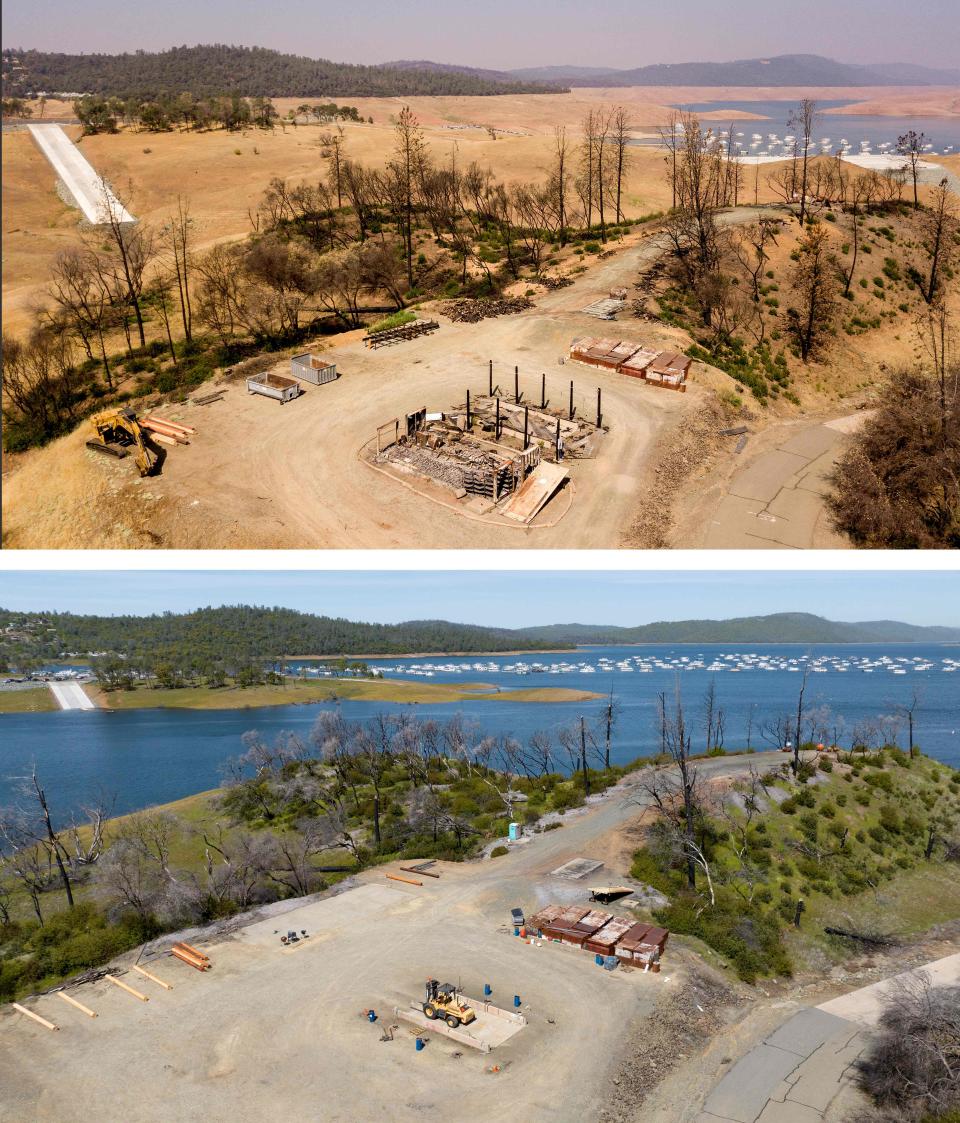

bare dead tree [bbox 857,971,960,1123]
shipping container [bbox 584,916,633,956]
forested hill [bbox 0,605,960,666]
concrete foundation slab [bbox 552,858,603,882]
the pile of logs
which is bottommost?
forested hill [bbox 0,605,960,666]

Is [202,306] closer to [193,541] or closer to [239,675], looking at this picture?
[193,541]

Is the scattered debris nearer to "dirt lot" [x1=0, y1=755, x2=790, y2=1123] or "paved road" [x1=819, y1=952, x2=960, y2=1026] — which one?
"dirt lot" [x1=0, y1=755, x2=790, y2=1123]

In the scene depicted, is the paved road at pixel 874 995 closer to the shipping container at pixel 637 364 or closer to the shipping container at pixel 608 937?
the shipping container at pixel 608 937

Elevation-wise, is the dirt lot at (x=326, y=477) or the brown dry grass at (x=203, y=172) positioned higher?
the brown dry grass at (x=203, y=172)

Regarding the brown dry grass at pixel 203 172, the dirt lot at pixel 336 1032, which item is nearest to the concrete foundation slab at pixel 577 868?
the dirt lot at pixel 336 1032

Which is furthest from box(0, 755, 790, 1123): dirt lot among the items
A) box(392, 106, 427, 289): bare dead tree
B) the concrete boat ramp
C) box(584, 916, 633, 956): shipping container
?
the concrete boat ramp

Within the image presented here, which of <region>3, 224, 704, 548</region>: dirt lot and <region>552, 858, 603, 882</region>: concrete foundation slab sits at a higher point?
<region>3, 224, 704, 548</region>: dirt lot
